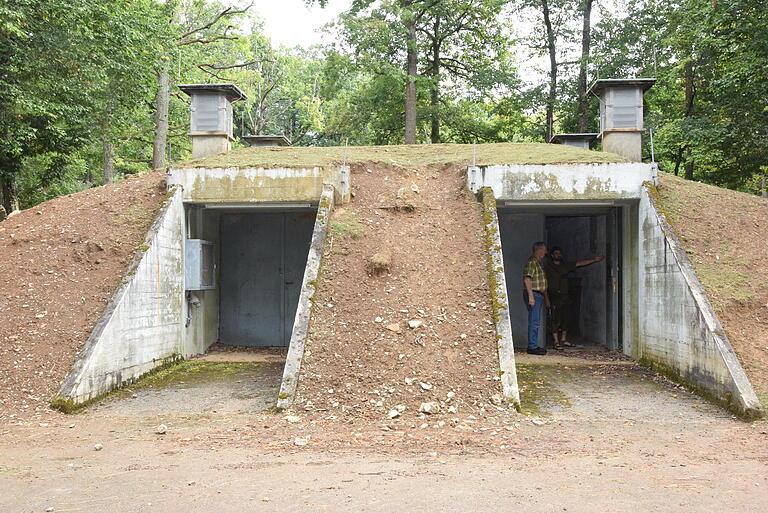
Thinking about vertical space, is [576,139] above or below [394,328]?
above

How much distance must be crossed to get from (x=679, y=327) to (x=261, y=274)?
25.7ft

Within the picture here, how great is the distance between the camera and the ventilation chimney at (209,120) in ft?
44.1

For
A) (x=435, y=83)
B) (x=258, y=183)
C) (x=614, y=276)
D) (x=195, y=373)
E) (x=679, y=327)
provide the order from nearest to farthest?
1. (x=679, y=327)
2. (x=195, y=373)
3. (x=258, y=183)
4. (x=614, y=276)
5. (x=435, y=83)

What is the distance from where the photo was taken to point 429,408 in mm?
6648

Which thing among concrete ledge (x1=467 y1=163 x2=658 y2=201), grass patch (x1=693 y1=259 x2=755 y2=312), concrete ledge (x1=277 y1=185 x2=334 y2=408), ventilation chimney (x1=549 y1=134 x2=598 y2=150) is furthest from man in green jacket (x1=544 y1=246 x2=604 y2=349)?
ventilation chimney (x1=549 y1=134 x2=598 y2=150)

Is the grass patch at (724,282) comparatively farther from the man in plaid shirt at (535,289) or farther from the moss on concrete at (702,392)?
the man in plaid shirt at (535,289)

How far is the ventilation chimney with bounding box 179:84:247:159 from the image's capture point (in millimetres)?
13438

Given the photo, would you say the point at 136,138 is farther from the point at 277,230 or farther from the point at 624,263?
the point at 624,263

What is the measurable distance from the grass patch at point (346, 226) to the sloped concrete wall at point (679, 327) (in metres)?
4.40

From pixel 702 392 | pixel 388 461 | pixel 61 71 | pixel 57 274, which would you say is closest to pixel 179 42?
pixel 61 71

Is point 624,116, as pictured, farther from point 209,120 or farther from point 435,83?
point 435,83

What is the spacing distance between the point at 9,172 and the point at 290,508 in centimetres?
1429

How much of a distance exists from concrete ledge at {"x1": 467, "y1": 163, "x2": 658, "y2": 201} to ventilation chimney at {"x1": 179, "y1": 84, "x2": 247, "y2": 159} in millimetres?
6092

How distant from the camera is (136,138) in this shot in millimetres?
23875
